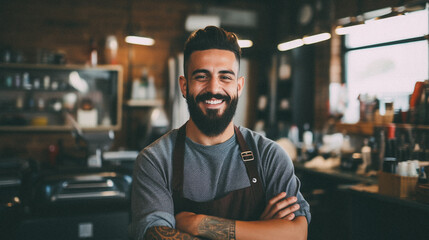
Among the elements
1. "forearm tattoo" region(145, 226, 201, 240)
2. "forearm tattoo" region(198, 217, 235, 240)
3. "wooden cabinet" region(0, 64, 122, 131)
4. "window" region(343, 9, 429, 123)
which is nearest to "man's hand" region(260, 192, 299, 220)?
"forearm tattoo" region(198, 217, 235, 240)

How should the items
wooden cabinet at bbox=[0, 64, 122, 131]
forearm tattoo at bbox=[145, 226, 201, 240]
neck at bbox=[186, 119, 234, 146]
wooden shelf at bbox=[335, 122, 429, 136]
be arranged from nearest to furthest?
forearm tattoo at bbox=[145, 226, 201, 240] < neck at bbox=[186, 119, 234, 146] < wooden shelf at bbox=[335, 122, 429, 136] < wooden cabinet at bbox=[0, 64, 122, 131]

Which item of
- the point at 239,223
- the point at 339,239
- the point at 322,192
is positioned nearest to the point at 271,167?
the point at 239,223

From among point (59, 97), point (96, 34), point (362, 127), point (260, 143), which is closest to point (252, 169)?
point (260, 143)

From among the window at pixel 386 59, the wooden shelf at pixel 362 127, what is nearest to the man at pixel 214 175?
the wooden shelf at pixel 362 127

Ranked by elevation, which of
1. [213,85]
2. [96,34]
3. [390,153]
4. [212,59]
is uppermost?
[96,34]

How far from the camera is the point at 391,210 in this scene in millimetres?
2490

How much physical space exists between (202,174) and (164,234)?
0.30 meters

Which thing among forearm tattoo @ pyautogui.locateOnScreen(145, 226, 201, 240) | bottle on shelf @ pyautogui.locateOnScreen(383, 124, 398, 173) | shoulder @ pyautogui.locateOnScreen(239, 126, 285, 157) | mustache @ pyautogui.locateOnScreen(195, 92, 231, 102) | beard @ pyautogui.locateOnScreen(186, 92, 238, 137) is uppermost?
mustache @ pyautogui.locateOnScreen(195, 92, 231, 102)

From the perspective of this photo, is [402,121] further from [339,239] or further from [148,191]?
[148,191]

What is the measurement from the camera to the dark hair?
1494 millimetres

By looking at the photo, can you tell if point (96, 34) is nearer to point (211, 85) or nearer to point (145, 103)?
point (145, 103)

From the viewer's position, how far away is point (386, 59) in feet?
13.7

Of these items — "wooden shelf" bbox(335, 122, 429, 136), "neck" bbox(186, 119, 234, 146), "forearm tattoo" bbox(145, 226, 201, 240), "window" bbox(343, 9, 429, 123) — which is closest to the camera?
"forearm tattoo" bbox(145, 226, 201, 240)

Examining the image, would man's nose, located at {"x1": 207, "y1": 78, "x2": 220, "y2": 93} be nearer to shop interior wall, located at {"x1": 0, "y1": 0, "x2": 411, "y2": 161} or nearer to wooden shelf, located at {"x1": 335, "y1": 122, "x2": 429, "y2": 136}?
wooden shelf, located at {"x1": 335, "y1": 122, "x2": 429, "y2": 136}
